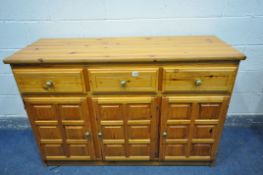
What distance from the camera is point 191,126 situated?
125cm

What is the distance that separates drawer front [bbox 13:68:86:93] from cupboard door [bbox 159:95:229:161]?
541mm

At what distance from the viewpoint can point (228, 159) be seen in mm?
1536

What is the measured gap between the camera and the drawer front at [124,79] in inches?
42.5

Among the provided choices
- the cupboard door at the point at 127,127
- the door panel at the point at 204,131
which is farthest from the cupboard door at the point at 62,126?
the door panel at the point at 204,131

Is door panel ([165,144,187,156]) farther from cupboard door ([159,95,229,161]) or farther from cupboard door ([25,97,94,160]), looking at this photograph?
cupboard door ([25,97,94,160])

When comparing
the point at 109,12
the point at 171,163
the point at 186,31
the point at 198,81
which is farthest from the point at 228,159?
the point at 109,12

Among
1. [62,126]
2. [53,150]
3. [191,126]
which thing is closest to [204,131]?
[191,126]

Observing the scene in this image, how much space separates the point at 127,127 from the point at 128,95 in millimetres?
246

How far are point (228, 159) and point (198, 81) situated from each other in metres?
0.87

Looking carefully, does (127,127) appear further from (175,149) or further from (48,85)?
(48,85)

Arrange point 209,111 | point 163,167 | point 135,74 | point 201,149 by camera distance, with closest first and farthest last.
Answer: point 135,74 → point 209,111 → point 201,149 → point 163,167

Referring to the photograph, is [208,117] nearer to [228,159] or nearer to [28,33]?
[228,159]

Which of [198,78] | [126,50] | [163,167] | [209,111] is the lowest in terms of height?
[163,167]

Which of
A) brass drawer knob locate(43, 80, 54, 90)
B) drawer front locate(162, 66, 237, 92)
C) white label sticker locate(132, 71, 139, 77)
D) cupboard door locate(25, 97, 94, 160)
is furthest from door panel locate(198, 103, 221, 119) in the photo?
brass drawer knob locate(43, 80, 54, 90)
